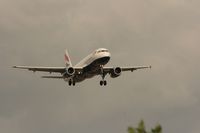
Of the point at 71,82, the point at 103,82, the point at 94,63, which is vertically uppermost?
the point at 94,63

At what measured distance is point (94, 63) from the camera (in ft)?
291

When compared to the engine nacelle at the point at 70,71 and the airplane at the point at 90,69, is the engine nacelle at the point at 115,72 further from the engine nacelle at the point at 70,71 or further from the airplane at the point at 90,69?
the engine nacelle at the point at 70,71

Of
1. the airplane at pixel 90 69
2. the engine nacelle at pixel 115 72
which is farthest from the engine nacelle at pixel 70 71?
the engine nacelle at pixel 115 72

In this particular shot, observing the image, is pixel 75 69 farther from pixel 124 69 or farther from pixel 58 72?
pixel 124 69

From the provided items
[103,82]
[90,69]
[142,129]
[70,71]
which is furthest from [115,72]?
[142,129]

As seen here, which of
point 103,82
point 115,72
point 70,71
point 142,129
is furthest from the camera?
point 115,72

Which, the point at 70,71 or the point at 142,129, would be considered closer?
the point at 142,129

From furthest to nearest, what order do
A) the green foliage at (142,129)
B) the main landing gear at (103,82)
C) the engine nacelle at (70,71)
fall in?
the main landing gear at (103,82) → the engine nacelle at (70,71) → the green foliage at (142,129)

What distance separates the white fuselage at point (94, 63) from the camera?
88.1 meters

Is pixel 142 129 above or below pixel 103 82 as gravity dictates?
below

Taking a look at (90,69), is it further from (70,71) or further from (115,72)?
(115,72)

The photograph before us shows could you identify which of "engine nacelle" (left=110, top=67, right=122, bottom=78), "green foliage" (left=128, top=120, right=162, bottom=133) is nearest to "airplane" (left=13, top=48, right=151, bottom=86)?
"engine nacelle" (left=110, top=67, right=122, bottom=78)

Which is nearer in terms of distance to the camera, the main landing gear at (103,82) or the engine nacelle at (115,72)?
the main landing gear at (103,82)

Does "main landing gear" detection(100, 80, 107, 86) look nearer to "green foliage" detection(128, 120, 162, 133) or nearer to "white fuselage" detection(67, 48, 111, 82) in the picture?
"white fuselage" detection(67, 48, 111, 82)
